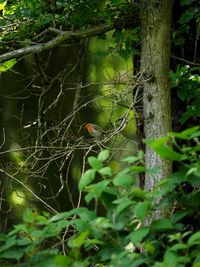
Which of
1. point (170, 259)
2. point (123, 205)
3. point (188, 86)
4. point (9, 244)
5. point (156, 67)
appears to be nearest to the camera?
point (170, 259)

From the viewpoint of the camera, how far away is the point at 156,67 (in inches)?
156

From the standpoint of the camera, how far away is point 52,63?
6.30 meters

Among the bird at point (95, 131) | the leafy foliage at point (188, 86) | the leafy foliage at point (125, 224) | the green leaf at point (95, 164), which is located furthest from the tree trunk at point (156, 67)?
the green leaf at point (95, 164)

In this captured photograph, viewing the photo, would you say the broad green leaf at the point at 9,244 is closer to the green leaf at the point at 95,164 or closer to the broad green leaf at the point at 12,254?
the broad green leaf at the point at 12,254

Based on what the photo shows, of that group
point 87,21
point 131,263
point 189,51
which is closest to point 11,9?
point 87,21

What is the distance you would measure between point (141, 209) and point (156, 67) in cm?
172

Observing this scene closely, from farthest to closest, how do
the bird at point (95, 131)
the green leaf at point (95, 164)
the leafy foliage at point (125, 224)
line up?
the bird at point (95, 131) → the green leaf at point (95, 164) → the leafy foliage at point (125, 224)

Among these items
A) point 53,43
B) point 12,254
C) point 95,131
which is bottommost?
point 95,131

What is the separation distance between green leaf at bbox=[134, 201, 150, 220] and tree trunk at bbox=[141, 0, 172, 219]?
1441mm

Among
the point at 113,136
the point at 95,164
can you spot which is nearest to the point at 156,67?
the point at 113,136

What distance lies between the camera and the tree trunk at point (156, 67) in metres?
3.93

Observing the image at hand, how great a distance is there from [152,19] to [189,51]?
105cm

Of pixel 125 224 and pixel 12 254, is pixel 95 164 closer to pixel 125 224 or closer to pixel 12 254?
pixel 125 224

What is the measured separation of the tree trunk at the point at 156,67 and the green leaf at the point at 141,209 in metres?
1.44
